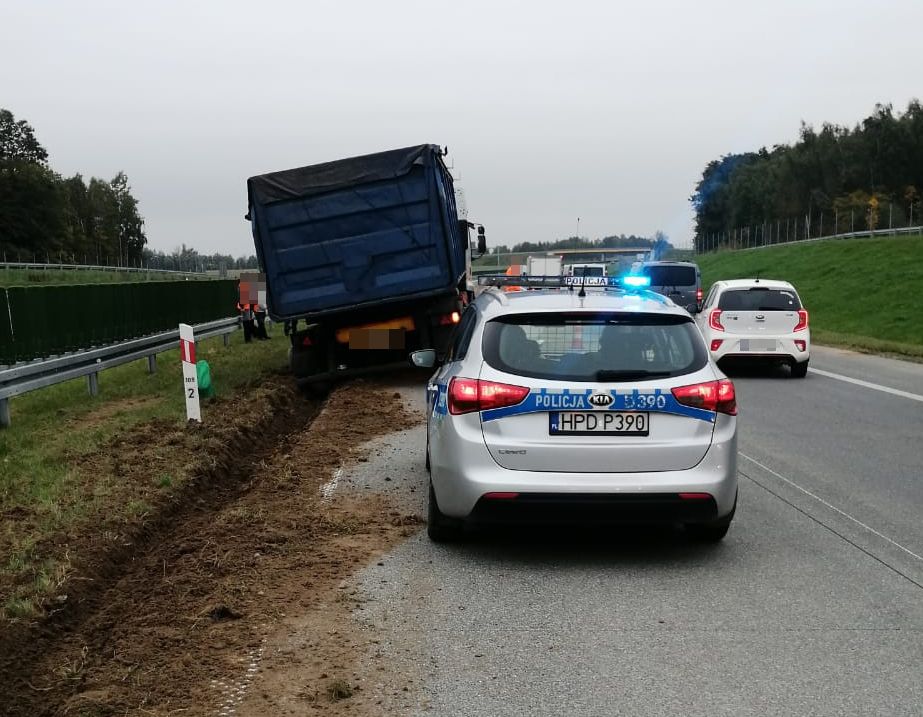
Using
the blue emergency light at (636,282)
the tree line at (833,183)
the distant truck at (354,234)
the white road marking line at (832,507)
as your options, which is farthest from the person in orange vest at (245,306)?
the tree line at (833,183)

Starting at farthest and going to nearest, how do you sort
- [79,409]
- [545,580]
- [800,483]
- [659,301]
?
1. [79,409]
2. [800,483]
3. [659,301]
4. [545,580]

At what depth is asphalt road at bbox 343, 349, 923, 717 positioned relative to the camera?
14.1ft

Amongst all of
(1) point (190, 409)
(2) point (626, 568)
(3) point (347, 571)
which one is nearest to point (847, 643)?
(2) point (626, 568)

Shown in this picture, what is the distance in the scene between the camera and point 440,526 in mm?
6562

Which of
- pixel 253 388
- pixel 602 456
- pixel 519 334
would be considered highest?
pixel 519 334

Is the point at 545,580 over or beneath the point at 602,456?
beneath

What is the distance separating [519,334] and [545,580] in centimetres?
142

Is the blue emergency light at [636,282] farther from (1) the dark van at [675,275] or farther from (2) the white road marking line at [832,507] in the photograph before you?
(1) the dark van at [675,275]

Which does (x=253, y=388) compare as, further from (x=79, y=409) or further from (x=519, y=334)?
(x=519, y=334)

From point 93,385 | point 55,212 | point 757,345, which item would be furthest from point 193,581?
point 55,212

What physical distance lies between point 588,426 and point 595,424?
4cm

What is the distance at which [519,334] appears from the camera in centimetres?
650

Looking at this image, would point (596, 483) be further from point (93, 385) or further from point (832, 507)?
point (93, 385)

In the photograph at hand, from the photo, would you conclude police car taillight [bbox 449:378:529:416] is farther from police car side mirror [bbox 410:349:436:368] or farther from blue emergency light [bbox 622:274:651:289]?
blue emergency light [bbox 622:274:651:289]
